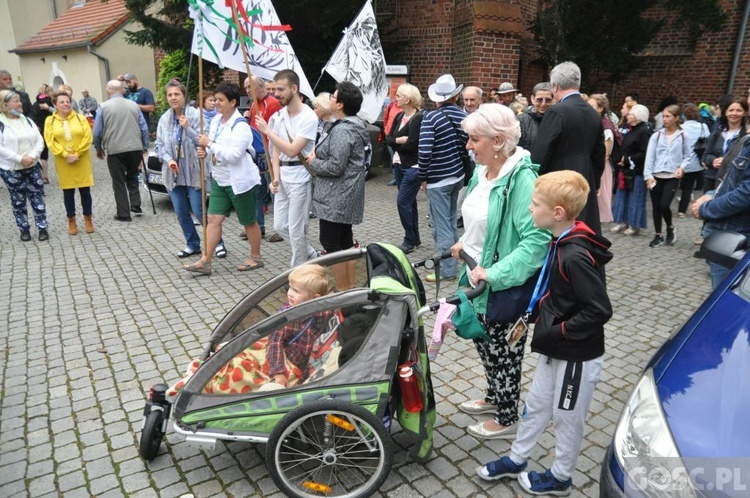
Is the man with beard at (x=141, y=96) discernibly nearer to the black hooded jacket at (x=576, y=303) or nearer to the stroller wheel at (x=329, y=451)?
the stroller wheel at (x=329, y=451)

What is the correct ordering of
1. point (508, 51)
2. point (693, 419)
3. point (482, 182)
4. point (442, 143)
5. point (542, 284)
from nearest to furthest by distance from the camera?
point (693, 419) → point (542, 284) → point (482, 182) → point (442, 143) → point (508, 51)

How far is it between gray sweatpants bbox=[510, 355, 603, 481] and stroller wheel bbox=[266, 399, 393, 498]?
70 centimetres

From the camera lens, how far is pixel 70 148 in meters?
7.14

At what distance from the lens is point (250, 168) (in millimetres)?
5484

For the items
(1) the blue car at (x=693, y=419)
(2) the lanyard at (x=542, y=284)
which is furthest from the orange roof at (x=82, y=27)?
(1) the blue car at (x=693, y=419)

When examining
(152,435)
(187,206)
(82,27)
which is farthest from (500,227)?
(82,27)

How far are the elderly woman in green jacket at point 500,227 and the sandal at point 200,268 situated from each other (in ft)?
12.1

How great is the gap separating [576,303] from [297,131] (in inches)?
132

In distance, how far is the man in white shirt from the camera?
15.8 feet

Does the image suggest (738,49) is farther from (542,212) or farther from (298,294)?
(298,294)

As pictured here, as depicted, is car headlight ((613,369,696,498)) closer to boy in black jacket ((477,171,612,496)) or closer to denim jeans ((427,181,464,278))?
boy in black jacket ((477,171,612,496))

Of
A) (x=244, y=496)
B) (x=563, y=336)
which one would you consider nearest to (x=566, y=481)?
(x=563, y=336)

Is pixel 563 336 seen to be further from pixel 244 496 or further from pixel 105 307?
pixel 105 307

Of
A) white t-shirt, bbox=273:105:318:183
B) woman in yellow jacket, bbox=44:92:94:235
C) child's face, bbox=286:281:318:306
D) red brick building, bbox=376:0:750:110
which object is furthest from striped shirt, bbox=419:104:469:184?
red brick building, bbox=376:0:750:110
